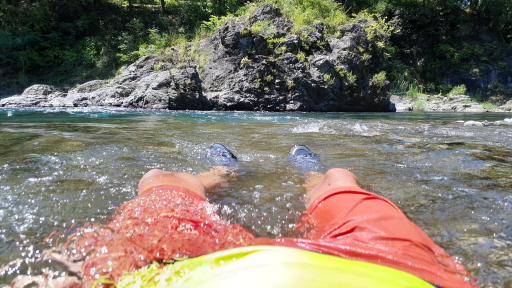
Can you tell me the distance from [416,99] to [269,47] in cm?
847

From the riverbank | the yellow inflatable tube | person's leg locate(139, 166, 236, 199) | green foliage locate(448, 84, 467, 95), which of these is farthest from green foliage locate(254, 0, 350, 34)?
the yellow inflatable tube

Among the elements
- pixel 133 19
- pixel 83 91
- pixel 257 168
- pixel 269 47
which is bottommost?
pixel 257 168

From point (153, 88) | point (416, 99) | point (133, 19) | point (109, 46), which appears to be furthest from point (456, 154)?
point (133, 19)

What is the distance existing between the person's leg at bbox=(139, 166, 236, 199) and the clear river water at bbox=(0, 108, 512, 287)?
0.12 m

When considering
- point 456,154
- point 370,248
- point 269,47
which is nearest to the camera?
point 370,248

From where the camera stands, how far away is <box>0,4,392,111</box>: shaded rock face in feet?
32.3

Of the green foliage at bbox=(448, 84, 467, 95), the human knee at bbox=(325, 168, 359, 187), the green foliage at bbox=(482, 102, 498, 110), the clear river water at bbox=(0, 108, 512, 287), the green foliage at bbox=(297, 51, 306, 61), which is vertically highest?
the green foliage at bbox=(297, 51, 306, 61)

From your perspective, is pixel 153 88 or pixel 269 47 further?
pixel 269 47

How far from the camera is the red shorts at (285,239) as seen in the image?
110 cm

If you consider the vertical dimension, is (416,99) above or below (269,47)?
below

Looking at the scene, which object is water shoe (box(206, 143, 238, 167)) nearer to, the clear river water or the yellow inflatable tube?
the clear river water

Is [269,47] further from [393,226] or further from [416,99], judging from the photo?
[393,226]

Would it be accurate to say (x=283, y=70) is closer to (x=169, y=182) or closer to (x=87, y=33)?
(x=169, y=182)

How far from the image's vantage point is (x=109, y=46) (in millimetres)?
15750
